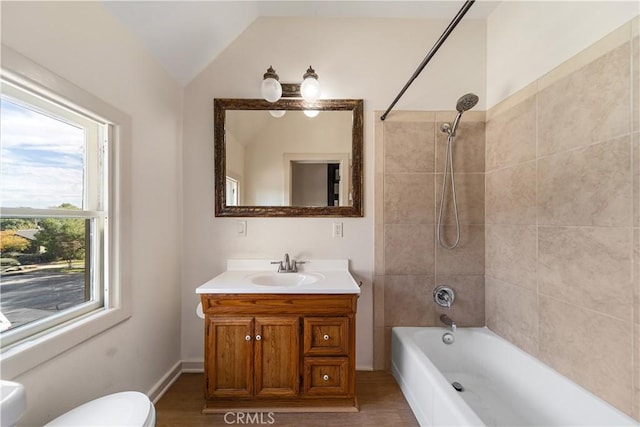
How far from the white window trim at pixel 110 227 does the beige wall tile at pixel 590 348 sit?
7.68 feet

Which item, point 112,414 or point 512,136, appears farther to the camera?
point 512,136

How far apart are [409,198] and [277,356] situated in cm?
141

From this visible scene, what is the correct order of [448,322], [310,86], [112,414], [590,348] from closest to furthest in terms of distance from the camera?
[112,414]
[590,348]
[310,86]
[448,322]

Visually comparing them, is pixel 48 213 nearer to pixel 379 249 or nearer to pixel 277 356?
pixel 277 356

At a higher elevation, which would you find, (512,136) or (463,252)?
(512,136)

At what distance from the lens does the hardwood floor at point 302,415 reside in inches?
58.0

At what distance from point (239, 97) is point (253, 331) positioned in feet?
5.49

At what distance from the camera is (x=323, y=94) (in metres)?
1.98

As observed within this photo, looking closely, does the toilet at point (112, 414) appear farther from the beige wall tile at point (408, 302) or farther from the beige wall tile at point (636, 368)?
the beige wall tile at point (636, 368)

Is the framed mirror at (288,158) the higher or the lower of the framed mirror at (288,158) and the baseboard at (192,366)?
the higher

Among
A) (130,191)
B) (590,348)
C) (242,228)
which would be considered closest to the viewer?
(590,348)

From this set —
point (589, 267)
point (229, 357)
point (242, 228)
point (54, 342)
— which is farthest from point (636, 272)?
point (54, 342)

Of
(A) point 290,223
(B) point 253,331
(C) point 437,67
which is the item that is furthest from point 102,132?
(C) point 437,67

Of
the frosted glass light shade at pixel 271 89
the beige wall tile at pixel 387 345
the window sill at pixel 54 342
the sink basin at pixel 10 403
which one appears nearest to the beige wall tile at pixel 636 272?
the beige wall tile at pixel 387 345
